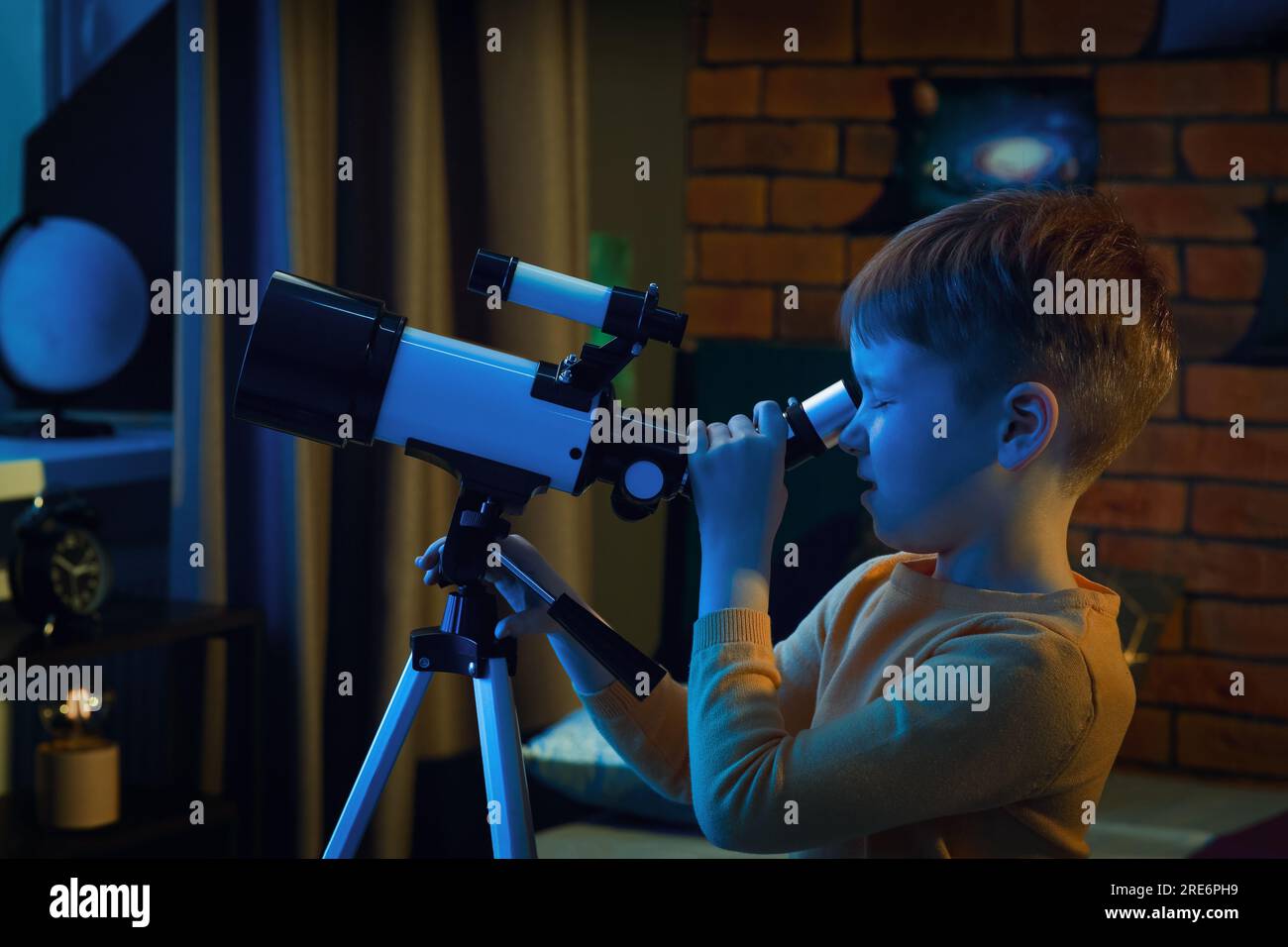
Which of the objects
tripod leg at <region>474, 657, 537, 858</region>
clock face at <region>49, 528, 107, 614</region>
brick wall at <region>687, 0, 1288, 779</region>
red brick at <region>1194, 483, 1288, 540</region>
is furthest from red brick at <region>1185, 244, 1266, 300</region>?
clock face at <region>49, 528, 107, 614</region>

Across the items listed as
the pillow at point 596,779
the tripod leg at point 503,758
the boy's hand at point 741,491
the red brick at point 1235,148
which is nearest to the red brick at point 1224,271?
the red brick at point 1235,148

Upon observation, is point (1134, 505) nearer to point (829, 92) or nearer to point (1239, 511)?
point (1239, 511)

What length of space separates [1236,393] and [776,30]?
919 millimetres

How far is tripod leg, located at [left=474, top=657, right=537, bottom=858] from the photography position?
2.94 feet

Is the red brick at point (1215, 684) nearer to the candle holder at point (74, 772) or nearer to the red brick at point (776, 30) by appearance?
the red brick at point (776, 30)

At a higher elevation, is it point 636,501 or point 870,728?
point 636,501

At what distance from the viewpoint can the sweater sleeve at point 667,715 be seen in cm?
99

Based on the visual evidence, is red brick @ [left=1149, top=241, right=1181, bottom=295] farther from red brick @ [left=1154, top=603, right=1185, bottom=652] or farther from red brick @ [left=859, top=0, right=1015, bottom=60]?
red brick @ [left=1154, top=603, right=1185, bottom=652]

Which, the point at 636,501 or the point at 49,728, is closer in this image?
the point at 636,501

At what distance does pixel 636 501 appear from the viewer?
2.90 ft

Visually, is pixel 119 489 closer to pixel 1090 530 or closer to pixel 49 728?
pixel 49 728

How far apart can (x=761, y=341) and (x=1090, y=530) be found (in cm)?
60

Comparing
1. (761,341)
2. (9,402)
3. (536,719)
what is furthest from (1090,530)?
(9,402)

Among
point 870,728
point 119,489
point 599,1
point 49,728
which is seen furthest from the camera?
point 599,1
